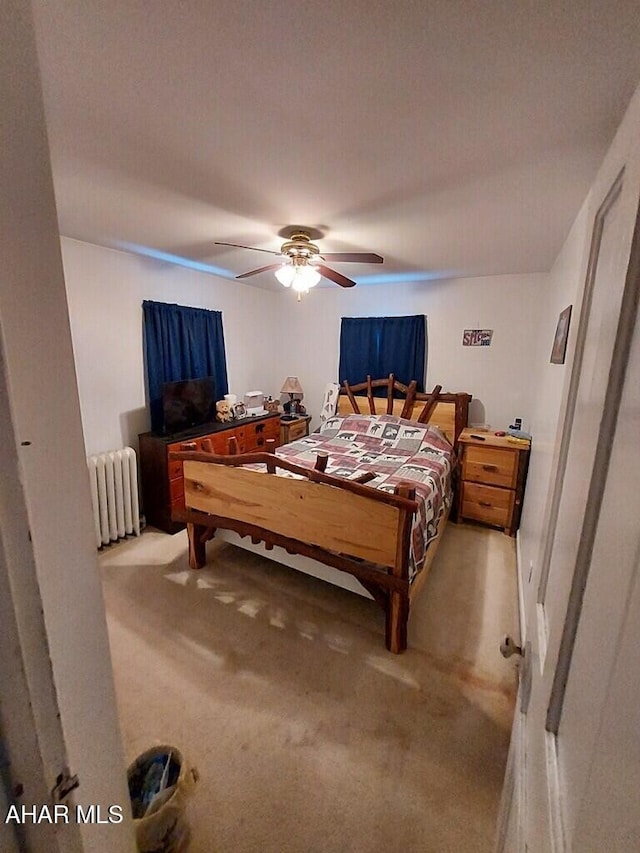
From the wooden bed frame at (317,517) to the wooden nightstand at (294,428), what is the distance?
6.23ft

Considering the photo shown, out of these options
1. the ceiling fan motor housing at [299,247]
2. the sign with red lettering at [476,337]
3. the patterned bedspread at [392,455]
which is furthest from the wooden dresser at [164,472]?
the sign with red lettering at [476,337]

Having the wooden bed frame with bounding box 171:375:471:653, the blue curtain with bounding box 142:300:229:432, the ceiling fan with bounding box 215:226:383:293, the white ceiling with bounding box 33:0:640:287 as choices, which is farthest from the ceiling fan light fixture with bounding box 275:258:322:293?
the blue curtain with bounding box 142:300:229:432

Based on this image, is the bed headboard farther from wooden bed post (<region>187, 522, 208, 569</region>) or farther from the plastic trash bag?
the plastic trash bag

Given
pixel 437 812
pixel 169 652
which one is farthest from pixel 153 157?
pixel 437 812

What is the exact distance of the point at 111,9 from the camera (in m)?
0.81

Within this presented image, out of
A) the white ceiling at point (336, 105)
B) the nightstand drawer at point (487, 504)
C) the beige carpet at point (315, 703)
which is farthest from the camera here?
the nightstand drawer at point (487, 504)

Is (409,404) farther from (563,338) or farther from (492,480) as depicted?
(563,338)

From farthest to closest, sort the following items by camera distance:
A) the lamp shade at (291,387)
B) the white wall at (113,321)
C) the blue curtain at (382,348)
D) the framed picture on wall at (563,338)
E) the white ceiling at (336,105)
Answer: the lamp shade at (291,387), the blue curtain at (382,348), the white wall at (113,321), the framed picture on wall at (563,338), the white ceiling at (336,105)

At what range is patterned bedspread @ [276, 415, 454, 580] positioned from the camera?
7.93 ft

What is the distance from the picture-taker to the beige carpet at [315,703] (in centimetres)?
122

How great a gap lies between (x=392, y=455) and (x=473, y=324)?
1.63 meters

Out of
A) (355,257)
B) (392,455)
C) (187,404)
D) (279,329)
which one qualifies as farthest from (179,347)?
(392,455)

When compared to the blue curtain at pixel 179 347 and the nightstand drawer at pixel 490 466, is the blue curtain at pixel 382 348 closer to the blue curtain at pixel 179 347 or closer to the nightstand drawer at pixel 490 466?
the nightstand drawer at pixel 490 466

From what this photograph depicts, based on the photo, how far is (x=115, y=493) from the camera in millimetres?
2820
